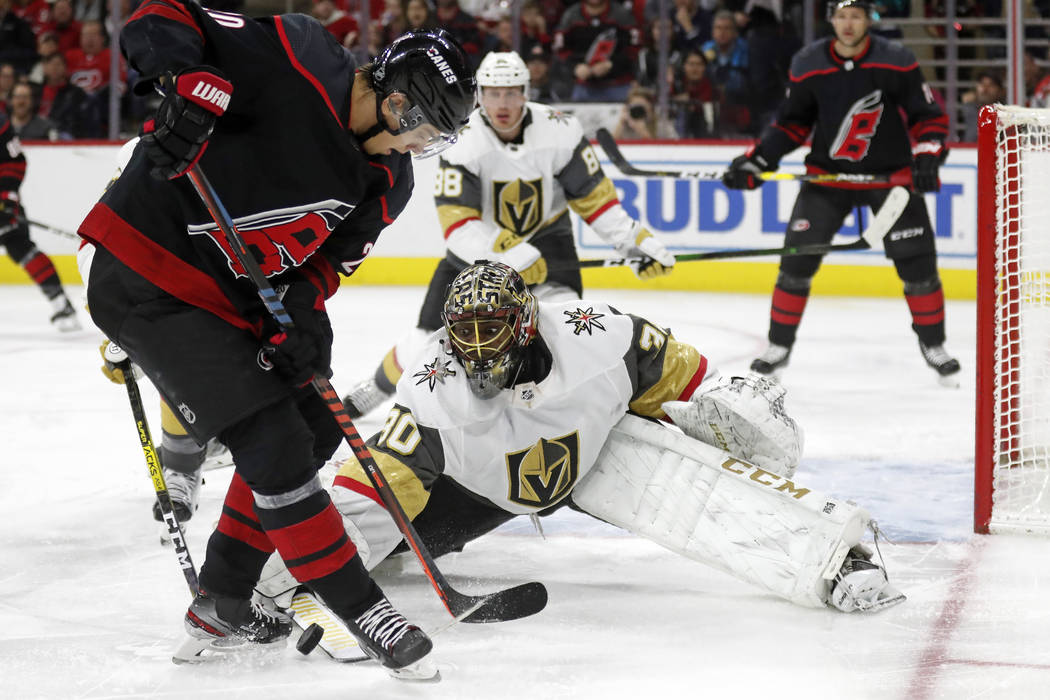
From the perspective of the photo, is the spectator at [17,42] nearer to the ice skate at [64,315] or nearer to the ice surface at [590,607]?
the ice skate at [64,315]

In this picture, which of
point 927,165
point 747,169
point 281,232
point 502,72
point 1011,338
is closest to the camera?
point 281,232

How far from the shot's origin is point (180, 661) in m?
2.30

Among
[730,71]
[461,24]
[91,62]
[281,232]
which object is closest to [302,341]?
[281,232]

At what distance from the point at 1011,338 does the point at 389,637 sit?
178 cm

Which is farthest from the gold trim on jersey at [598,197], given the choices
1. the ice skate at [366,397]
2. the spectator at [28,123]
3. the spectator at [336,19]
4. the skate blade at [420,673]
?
the spectator at [28,123]

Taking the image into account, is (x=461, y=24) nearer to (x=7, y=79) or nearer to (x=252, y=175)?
(x=7, y=79)

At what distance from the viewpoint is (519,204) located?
416 centimetres

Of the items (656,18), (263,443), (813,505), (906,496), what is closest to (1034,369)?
(906,496)

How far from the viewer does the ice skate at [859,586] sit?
2473 millimetres

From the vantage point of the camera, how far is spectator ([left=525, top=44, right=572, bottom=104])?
7473 mm

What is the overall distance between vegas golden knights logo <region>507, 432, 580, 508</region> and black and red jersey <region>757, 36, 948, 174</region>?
2.71 m

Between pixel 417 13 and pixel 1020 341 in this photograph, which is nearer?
pixel 1020 341

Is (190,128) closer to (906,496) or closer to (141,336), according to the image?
(141,336)

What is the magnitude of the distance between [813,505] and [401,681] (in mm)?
793
